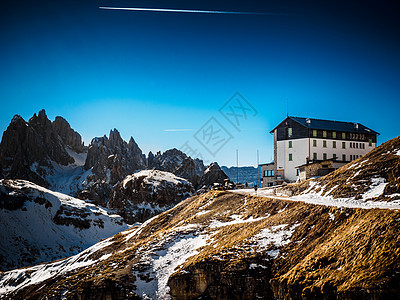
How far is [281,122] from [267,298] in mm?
48019

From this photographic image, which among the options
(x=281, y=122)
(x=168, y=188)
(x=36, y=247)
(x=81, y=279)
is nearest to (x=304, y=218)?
(x=81, y=279)

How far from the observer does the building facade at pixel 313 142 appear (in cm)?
5822

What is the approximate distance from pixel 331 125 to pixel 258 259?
159ft

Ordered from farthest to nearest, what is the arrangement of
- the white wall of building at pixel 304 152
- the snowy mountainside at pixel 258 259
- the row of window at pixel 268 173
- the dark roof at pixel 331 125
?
1. the row of window at pixel 268 173
2. the dark roof at pixel 331 125
3. the white wall of building at pixel 304 152
4. the snowy mountainside at pixel 258 259

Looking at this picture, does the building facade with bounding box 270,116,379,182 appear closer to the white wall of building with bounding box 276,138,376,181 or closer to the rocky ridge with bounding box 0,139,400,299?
the white wall of building with bounding box 276,138,376,181

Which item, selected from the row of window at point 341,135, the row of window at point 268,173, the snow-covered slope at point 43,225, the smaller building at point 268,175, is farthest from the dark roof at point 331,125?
the snow-covered slope at point 43,225

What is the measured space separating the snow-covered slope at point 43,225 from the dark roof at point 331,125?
286ft

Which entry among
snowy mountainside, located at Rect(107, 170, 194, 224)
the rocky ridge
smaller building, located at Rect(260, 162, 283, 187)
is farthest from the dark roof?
snowy mountainside, located at Rect(107, 170, 194, 224)

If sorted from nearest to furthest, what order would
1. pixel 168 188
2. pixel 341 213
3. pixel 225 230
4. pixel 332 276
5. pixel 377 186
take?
pixel 332 276 < pixel 341 213 < pixel 377 186 < pixel 225 230 < pixel 168 188

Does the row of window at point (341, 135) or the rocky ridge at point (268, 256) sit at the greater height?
the row of window at point (341, 135)

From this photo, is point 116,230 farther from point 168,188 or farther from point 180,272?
point 180,272

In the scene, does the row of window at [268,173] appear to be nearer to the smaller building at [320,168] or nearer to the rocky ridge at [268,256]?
the smaller building at [320,168]

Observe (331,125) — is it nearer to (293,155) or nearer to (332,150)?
(332,150)

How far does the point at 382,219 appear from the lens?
60.5ft
